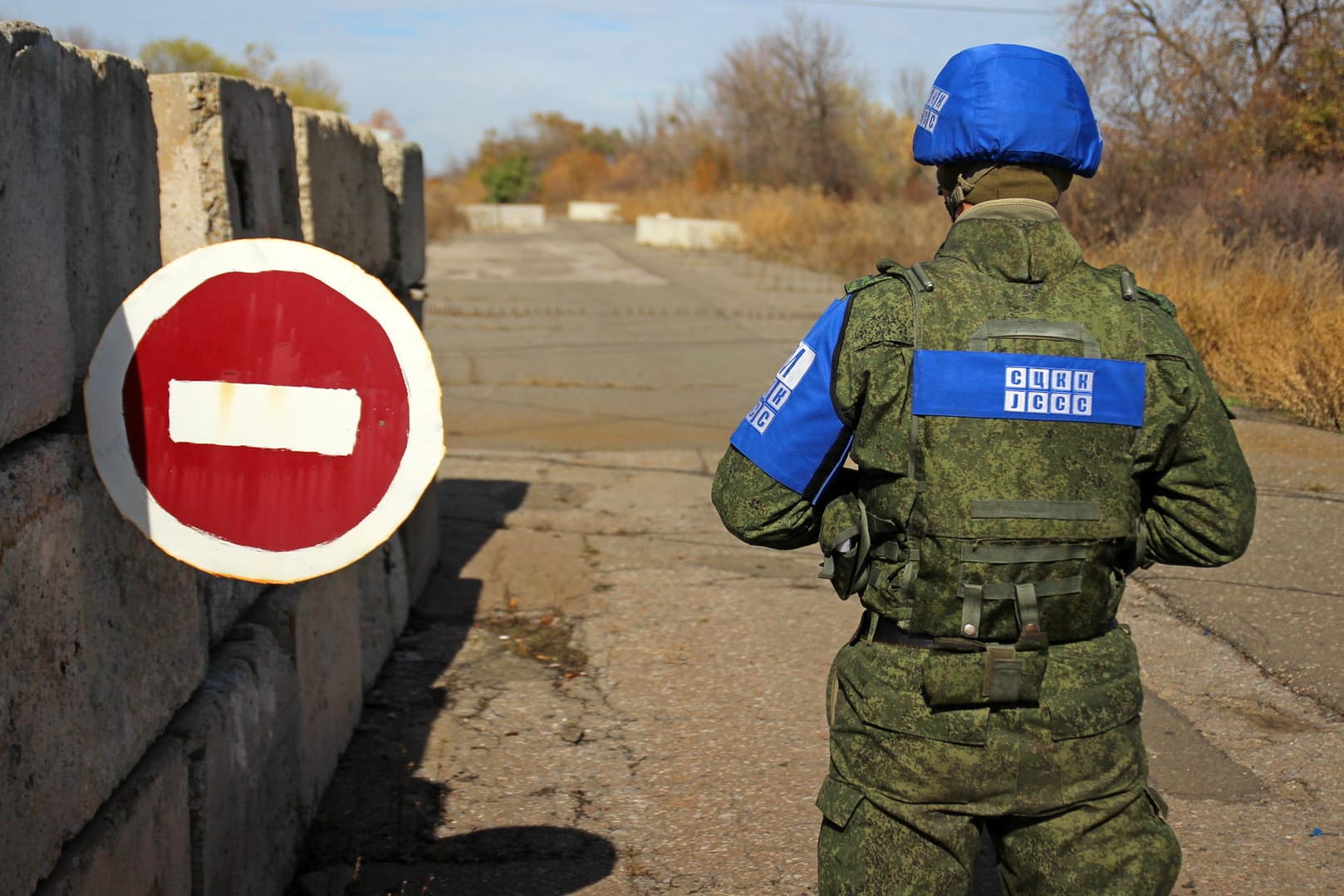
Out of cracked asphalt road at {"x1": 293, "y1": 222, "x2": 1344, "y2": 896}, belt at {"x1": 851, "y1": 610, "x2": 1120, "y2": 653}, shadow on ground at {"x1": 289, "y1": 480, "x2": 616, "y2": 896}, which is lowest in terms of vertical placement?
shadow on ground at {"x1": 289, "y1": 480, "x2": 616, "y2": 896}

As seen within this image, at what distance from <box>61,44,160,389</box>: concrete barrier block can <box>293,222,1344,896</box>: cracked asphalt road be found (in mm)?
1465

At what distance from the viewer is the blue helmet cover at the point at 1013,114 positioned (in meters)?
2.19

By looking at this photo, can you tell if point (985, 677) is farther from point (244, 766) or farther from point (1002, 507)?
point (244, 766)

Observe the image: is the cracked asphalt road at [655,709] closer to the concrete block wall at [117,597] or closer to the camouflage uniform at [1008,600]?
the concrete block wall at [117,597]

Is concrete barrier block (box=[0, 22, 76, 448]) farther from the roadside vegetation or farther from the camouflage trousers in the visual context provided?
the roadside vegetation

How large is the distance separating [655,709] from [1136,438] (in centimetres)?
247

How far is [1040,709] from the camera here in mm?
2150

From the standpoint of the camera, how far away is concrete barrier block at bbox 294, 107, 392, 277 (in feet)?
13.9

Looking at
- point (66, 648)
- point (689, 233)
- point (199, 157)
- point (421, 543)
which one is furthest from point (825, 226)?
point (66, 648)

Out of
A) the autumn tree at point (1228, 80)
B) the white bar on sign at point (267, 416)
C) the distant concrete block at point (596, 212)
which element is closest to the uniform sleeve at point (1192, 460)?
the white bar on sign at point (267, 416)

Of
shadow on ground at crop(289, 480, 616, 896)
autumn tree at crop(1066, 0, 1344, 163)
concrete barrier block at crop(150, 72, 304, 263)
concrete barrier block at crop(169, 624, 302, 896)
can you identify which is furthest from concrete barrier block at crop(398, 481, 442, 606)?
autumn tree at crop(1066, 0, 1344, 163)

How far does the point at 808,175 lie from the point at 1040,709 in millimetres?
33667

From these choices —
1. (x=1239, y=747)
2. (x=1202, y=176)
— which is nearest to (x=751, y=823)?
(x=1239, y=747)

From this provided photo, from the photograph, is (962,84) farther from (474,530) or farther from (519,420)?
(519,420)
